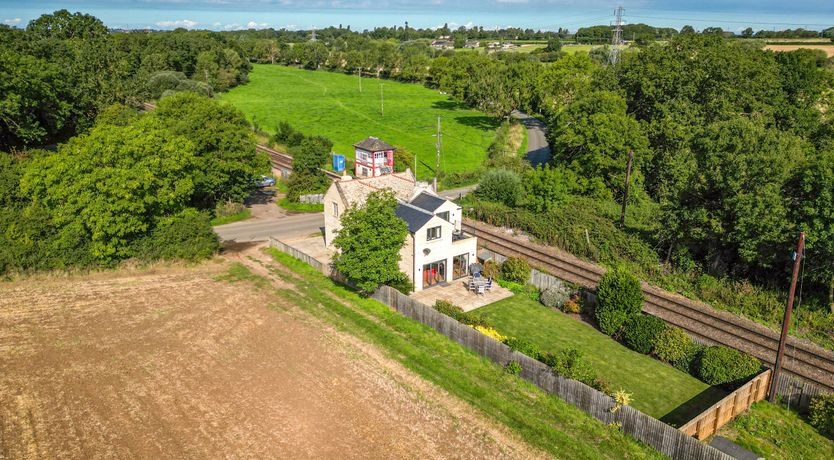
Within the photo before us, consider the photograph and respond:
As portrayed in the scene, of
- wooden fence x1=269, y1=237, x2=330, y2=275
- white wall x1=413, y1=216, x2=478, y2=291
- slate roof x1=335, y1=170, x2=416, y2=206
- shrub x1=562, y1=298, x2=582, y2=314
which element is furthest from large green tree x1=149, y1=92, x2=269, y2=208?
shrub x1=562, y1=298, x2=582, y2=314

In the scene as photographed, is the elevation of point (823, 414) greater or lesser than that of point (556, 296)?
lesser

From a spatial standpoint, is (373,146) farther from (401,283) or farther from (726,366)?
(726,366)

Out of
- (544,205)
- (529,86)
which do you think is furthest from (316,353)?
(529,86)

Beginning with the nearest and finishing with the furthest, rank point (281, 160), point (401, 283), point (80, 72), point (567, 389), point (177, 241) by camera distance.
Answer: point (567, 389) → point (401, 283) → point (177, 241) → point (281, 160) → point (80, 72)

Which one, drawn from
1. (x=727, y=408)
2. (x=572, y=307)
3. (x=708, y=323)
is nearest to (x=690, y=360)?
(x=727, y=408)

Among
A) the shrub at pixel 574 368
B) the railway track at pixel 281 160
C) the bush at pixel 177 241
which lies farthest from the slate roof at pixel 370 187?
the railway track at pixel 281 160

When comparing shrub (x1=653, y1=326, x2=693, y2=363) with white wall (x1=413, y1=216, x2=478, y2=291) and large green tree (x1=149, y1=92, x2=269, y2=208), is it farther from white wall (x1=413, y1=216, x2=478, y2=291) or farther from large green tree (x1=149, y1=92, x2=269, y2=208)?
large green tree (x1=149, y1=92, x2=269, y2=208)

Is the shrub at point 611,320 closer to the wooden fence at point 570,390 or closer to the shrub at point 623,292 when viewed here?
the shrub at point 623,292
